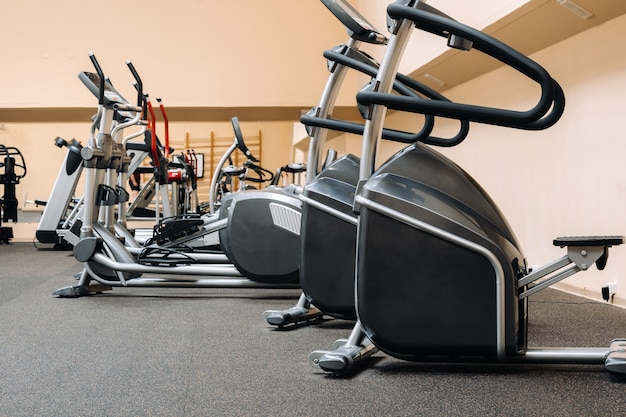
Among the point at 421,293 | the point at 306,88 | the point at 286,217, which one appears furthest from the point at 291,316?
the point at 306,88

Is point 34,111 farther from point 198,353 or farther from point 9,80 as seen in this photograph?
point 198,353

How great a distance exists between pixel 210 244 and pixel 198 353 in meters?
2.54

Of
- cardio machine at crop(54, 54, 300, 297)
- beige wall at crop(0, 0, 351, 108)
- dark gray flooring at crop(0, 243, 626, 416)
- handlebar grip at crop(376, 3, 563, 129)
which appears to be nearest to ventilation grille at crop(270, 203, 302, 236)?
cardio machine at crop(54, 54, 300, 297)

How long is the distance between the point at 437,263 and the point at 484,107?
0.45 m

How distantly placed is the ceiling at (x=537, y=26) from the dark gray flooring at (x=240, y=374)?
1.65 m

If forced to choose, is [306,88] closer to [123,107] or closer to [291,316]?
[123,107]

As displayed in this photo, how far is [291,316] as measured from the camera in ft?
9.05

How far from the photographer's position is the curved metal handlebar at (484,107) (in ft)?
5.28

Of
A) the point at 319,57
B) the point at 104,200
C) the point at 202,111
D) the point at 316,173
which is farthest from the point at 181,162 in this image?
the point at 316,173

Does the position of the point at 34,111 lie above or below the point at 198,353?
above

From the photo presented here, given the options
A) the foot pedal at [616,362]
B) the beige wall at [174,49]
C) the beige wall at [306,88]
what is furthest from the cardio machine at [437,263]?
the beige wall at [174,49]

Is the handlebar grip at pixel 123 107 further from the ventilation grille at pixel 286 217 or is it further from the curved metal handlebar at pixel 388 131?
the curved metal handlebar at pixel 388 131

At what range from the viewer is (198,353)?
2.31 m

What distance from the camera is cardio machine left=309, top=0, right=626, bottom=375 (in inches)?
70.4
